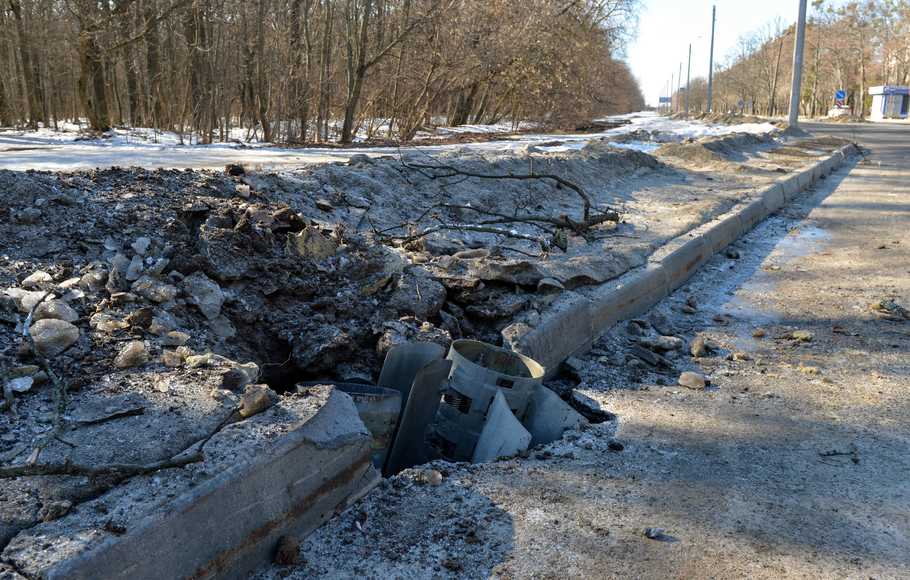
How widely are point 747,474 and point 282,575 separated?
1.70m

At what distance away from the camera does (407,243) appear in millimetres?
4938

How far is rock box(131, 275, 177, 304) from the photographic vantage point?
3234mm

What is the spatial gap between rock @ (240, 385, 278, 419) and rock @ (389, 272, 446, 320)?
1479mm

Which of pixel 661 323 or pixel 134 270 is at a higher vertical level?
pixel 134 270

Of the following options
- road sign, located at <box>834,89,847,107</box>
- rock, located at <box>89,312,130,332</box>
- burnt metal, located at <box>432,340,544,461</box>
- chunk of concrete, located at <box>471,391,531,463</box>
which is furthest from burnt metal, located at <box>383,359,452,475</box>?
road sign, located at <box>834,89,847,107</box>

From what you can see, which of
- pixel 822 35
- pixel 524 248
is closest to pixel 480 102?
pixel 524 248

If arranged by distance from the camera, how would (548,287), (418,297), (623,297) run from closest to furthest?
(418,297) → (548,287) → (623,297)

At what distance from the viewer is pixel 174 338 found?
9.68 feet

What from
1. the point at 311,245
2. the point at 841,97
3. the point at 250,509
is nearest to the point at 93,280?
the point at 311,245

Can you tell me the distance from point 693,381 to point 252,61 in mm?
12013

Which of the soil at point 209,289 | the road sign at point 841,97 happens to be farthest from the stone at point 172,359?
the road sign at point 841,97

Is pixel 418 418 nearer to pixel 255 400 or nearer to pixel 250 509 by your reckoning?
pixel 255 400

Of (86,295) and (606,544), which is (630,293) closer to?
(606,544)

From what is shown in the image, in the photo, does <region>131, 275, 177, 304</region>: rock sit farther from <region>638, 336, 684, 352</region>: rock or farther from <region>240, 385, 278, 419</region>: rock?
<region>638, 336, 684, 352</region>: rock
